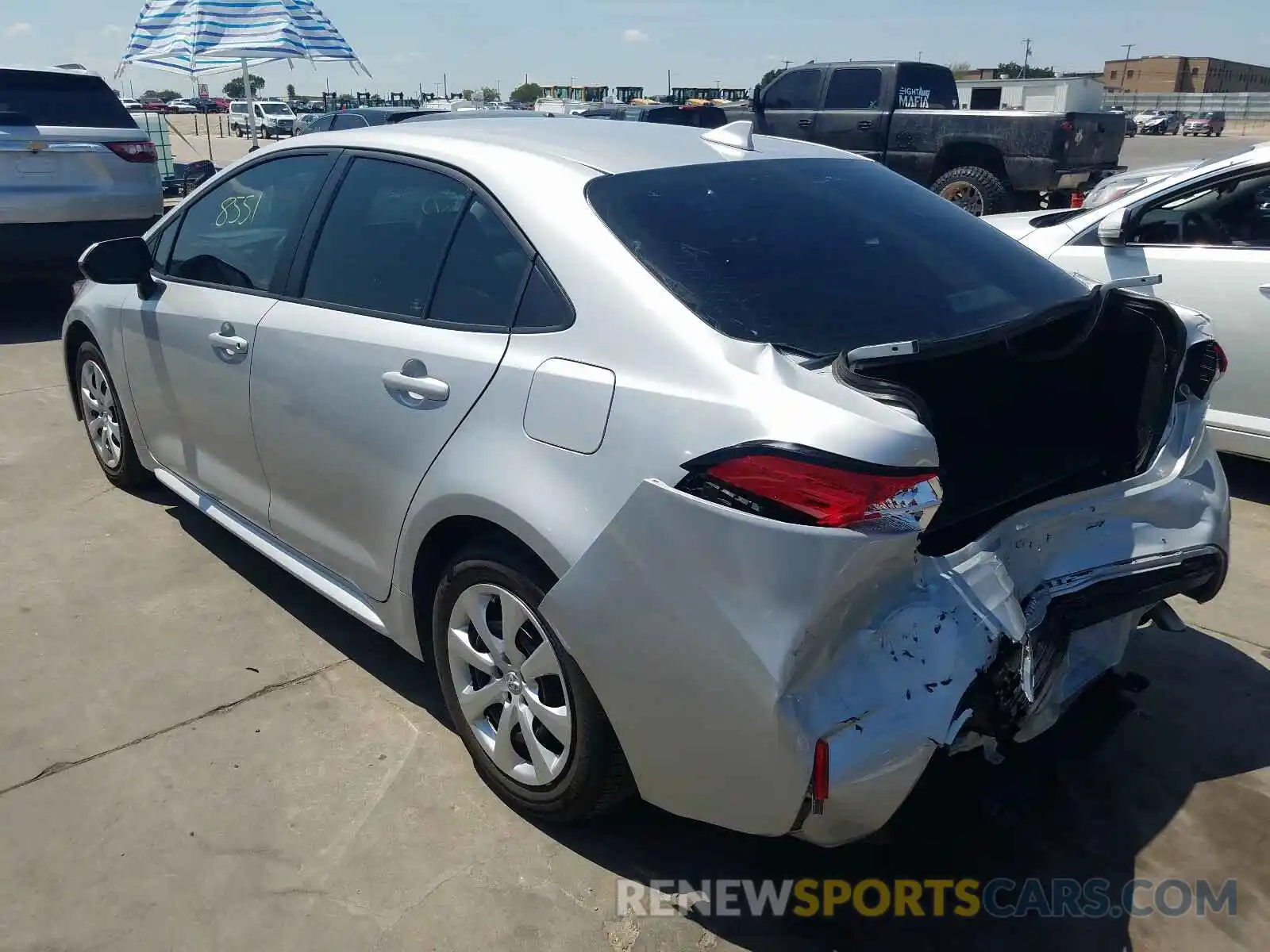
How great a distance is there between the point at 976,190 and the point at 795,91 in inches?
126

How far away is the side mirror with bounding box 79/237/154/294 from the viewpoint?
3699 millimetres

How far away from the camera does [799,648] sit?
1.88 meters

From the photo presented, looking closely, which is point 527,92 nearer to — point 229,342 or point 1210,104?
point 1210,104

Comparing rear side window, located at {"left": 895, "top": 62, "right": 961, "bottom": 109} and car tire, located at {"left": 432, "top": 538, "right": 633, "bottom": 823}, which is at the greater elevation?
rear side window, located at {"left": 895, "top": 62, "right": 961, "bottom": 109}

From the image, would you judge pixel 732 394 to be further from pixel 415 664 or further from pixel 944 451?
pixel 415 664

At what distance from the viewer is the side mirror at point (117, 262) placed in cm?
370

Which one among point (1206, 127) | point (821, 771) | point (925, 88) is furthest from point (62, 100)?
point (1206, 127)

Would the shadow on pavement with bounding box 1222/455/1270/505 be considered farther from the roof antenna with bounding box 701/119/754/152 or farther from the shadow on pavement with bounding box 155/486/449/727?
the shadow on pavement with bounding box 155/486/449/727

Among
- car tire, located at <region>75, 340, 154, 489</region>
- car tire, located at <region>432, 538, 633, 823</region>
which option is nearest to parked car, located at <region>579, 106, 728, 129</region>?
car tire, located at <region>75, 340, 154, 489</region>

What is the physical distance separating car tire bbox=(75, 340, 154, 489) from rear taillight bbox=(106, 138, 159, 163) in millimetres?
3954

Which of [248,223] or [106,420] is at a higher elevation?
[248,223]

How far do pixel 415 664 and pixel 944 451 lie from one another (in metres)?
1.83

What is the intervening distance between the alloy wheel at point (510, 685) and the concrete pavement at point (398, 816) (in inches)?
7.7

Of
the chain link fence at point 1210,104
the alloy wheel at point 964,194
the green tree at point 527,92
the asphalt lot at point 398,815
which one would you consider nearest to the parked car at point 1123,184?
the asphalt lot at point 398,815
